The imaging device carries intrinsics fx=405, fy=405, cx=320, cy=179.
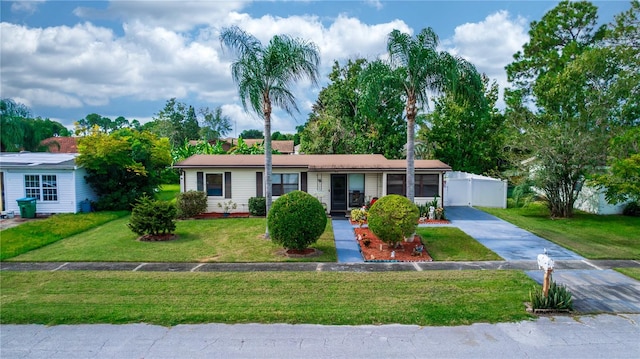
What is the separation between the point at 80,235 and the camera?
15.6 meters

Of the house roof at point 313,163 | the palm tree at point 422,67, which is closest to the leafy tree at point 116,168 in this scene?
the house roof at point 313,163

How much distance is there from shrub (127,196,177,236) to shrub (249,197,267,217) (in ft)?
16.4

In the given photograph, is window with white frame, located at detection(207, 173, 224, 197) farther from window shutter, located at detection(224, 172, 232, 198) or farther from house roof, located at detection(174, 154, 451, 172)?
house roof, located at detection(174, 154, 451, 172)

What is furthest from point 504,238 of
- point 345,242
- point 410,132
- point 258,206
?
point 258,206

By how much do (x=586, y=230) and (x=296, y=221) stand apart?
12.6 meters

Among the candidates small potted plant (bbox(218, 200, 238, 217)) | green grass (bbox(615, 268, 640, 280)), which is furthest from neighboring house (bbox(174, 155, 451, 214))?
green grass (bbox(615, 268, 640, 280))

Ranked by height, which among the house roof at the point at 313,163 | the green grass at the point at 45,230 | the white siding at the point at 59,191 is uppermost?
the house roof at the point at 313,163

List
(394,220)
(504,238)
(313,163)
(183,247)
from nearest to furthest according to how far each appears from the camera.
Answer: (394,220) < (183,247) < (504,238) < (313,163)

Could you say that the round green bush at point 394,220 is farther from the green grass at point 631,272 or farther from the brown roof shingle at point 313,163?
the brown roof shingle at point 313,163

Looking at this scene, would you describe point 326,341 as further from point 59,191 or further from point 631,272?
point 59,191

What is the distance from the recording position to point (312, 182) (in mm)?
19938

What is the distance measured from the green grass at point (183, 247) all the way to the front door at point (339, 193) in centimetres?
348

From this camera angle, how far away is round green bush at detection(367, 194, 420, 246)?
12.7 metres

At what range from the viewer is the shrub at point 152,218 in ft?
47.1
